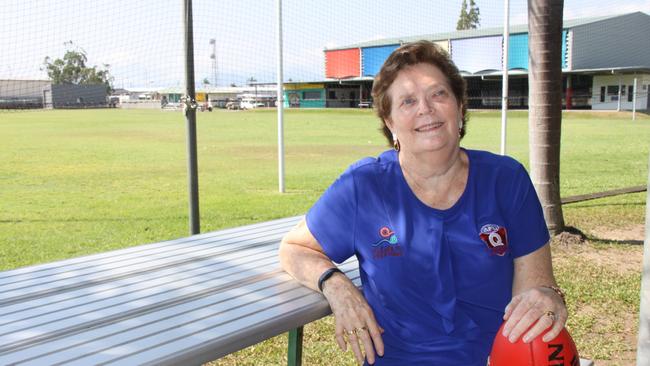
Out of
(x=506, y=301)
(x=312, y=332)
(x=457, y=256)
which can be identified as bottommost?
(x=312, y=332)

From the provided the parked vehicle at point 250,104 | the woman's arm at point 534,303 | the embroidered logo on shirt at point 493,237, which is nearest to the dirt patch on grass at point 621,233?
the woman's arm at point 534,303

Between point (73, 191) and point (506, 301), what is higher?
point (506, 301)

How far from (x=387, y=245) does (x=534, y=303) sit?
1.72 feet

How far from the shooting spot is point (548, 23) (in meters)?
6.15

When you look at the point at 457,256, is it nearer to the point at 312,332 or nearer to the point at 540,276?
the point at 540,276

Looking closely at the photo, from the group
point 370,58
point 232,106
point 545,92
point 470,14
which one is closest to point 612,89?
point 370,58

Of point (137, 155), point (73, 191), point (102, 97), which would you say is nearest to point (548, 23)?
point (73, 191)

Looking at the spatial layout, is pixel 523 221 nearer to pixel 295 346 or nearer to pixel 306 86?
pixel 295 346

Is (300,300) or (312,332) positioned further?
(312,332)

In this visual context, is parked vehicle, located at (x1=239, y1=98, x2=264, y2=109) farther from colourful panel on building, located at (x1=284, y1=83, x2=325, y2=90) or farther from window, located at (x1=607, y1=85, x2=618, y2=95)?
window, located at (x1=607, y1=85, x2=618, y2=95)

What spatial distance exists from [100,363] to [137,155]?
16807 millimetres

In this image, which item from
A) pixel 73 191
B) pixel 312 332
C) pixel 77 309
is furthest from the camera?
pixel 73 191

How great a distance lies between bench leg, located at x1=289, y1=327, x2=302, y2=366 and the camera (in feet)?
9.86

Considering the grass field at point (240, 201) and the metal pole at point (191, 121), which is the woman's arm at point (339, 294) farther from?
the metal pole at point (191, 121)
